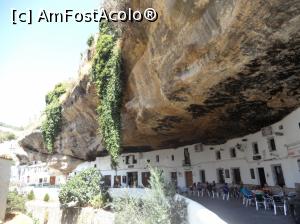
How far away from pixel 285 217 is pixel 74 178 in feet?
45.3

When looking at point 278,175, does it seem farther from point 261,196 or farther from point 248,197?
point 261,196

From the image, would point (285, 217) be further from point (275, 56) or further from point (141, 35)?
point (141, 35)

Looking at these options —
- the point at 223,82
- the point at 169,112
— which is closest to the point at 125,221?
the point at 169,112

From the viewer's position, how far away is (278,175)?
15.9 metres

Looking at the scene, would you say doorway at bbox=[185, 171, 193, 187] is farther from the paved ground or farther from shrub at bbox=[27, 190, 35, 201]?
shrub at bbox=[27, 190, 35, 201]

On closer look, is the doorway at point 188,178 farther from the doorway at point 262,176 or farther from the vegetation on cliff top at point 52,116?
the vegetation on cliff top at point 52,116

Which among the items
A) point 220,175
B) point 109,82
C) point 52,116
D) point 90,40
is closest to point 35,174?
point 52,116

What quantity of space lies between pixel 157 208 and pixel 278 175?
392 inches

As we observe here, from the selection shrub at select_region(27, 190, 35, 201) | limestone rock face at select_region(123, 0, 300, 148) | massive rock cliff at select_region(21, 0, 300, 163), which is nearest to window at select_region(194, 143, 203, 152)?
massive rock cliff at select_region(21, 0, 300, 163)

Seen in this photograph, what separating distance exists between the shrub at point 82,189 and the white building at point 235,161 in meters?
4.52

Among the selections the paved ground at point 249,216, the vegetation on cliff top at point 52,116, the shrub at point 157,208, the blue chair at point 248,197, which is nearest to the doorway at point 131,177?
the vegetation on cliff top at point 52,116

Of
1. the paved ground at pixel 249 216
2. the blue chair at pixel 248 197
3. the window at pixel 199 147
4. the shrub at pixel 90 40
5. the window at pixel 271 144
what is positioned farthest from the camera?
the window at pixel 199 147

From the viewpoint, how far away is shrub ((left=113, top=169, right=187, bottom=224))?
32.7ft

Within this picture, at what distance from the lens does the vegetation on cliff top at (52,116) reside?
78.0 feet
